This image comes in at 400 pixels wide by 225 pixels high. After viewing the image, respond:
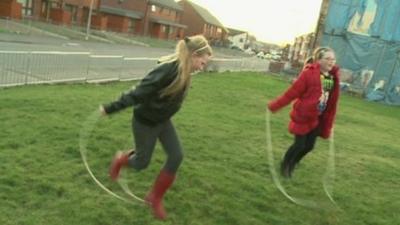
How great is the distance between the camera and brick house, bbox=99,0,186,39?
65500 millimetres

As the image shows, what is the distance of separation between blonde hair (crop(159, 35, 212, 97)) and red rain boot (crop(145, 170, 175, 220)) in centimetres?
90

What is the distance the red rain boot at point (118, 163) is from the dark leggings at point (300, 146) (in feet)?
8.48

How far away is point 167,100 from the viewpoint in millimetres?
4730

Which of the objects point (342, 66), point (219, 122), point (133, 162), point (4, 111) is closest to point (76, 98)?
point (4, 111)

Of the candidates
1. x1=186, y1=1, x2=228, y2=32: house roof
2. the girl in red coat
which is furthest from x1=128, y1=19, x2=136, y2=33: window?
the girl in red coat

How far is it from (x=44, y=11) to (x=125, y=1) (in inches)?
753

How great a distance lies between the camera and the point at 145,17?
2864 inches

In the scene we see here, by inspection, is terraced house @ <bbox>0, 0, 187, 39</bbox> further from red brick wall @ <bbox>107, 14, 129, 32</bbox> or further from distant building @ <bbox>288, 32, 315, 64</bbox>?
distant building @ <bbox>288, 32, 315, 64</bbox>

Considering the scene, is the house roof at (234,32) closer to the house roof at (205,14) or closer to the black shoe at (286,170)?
the house roof at (205,14)

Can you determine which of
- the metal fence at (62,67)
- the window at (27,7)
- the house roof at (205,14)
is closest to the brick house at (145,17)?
the house roof at (205,14)

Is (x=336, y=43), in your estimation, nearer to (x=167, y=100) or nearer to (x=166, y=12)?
(x=167, y=100)

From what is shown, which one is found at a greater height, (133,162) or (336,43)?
(336,43)

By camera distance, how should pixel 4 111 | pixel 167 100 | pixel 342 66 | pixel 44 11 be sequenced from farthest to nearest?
pixel 44 11 → pixel 342 66 → pixel 4 111 → pixel 167 100

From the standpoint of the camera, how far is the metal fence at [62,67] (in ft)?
39.4
